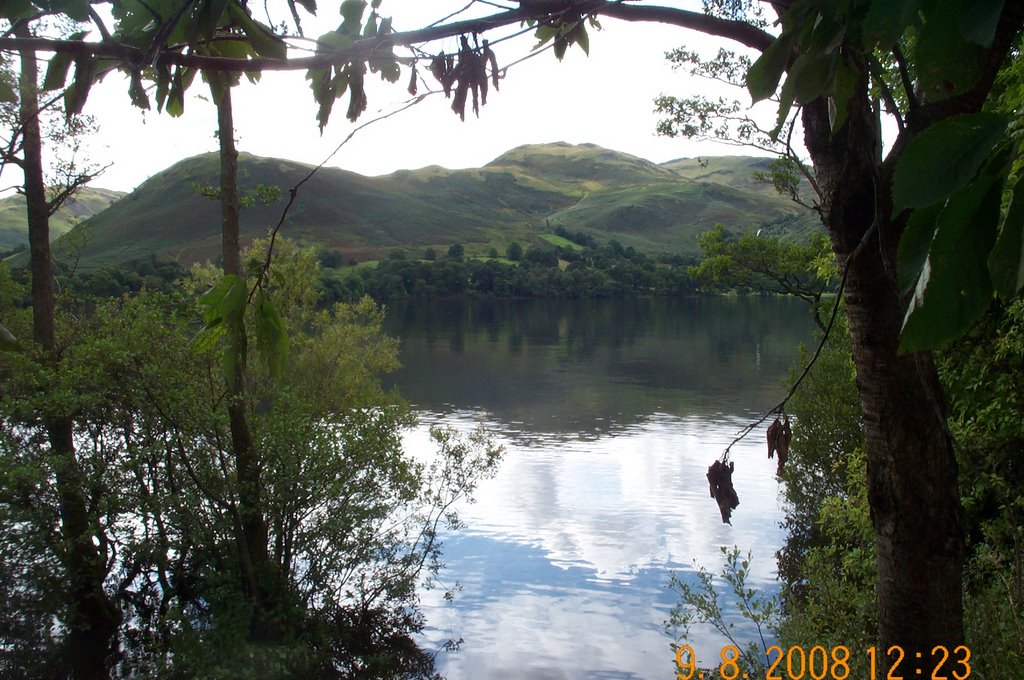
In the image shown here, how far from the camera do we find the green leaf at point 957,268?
0.65m

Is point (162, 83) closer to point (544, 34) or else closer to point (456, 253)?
point (544, 34)

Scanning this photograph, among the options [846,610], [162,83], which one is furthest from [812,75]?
[846,610]

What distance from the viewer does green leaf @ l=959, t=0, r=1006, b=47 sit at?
658 millimetres

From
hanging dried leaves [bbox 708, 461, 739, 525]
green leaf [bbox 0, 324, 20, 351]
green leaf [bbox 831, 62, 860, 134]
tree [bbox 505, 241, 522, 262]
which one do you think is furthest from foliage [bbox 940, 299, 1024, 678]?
tree [bbox 505, 241, 522, 262]

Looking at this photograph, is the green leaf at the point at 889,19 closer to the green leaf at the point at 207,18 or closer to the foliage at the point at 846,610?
the green leaf at the point at 207,18

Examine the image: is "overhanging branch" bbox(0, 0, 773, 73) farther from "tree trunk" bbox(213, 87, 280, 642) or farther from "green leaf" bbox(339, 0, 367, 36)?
"tree trunk" bbox(213, 87, 280, 642)

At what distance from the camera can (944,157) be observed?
0.65m

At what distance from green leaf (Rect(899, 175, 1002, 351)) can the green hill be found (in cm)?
1288

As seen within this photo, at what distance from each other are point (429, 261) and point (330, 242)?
8.67 meters

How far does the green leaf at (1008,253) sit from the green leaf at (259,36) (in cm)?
105

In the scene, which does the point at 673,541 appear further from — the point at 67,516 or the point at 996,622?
the point at 996,622

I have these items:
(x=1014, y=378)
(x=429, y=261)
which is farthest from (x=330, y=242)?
(x=1014, y=378)

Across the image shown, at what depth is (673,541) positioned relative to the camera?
1816cm

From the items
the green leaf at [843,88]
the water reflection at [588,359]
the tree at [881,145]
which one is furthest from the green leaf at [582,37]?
the water reflection at [588,359]
